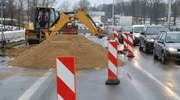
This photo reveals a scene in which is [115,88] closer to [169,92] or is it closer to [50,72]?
[169,92]

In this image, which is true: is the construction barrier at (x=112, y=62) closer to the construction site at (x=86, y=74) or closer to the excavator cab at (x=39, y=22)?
the construction site at (x=86, y=74)

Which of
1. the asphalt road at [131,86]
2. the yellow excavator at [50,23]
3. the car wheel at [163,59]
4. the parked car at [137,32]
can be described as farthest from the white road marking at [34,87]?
the parked car at [137,32]

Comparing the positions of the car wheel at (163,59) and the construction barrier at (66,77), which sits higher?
the construction barrier at (66,77)

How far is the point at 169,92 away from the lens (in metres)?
7.94

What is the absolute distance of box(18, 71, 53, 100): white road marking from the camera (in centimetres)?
749

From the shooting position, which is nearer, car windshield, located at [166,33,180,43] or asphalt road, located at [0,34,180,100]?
asphalt road, located at [0,34,180,100]

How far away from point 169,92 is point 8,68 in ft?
21.7

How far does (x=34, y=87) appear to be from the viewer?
8.55 meters

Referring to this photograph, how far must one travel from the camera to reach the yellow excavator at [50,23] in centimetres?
2098

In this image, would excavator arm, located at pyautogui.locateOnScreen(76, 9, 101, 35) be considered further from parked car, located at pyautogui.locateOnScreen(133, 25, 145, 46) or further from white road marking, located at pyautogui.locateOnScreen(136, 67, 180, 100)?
white road marking, located at pyautogui.locateOnScreen(136, 67, 180, 100)

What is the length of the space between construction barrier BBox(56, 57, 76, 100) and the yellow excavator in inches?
617

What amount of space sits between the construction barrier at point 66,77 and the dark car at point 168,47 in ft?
30.7

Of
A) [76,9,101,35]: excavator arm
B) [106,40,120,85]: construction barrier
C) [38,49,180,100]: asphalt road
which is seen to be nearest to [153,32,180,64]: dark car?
[38,49,180,100]: asphalt road

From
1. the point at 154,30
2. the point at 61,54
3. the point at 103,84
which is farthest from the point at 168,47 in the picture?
the point at 154,30
